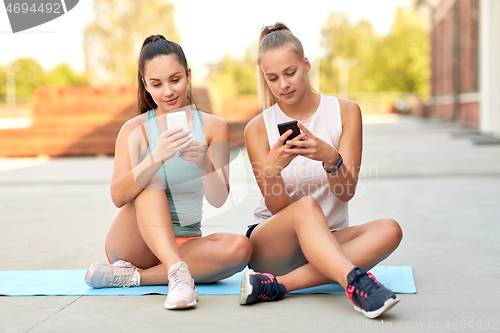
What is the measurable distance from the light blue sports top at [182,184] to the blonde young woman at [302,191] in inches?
11.5

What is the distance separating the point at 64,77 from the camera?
214 ft

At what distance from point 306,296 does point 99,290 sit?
1.05 m

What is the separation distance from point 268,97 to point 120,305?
1.28m

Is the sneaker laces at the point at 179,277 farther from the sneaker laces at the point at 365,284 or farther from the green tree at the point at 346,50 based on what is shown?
the green tree at the point at 346,50

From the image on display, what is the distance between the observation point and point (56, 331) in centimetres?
214

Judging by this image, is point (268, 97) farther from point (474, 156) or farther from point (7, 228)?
point (474, 156)

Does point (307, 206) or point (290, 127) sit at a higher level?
point (290, 127)

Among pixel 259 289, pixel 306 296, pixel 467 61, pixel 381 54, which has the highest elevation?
pixel 381 54

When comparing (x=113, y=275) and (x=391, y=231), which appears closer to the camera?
(x=391, y=231)

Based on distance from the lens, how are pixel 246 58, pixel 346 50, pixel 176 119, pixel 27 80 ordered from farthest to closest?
1. pixel 27 80
2. pixel 346 50
3. pixel 246 58
4. pixel 176 119

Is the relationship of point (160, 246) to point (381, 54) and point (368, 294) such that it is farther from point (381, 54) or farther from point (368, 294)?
point (381, 54)

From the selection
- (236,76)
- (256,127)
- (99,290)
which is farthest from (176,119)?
(236,76)

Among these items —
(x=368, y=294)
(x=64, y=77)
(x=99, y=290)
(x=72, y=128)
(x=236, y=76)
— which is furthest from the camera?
(x=64, y=77)

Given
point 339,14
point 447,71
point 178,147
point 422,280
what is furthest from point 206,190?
point 339,14
